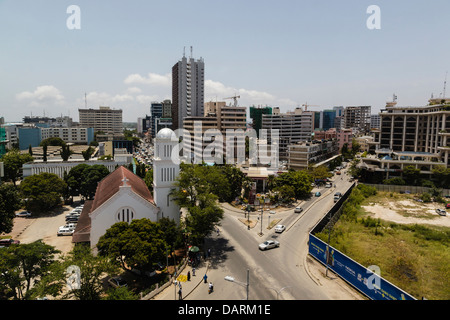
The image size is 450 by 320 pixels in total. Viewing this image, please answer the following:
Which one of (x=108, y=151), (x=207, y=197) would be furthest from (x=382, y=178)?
(x=108, y=151)

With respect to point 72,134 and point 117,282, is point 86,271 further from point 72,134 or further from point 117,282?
point 72,134

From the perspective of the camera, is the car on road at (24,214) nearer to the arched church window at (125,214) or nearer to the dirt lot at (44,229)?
the dirt lot at (44,229)

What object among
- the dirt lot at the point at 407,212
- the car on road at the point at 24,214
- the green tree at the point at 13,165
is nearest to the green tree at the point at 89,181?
the car on road at the point at 24,214

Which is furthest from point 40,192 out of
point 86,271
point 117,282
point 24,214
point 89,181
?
A: point 86,271

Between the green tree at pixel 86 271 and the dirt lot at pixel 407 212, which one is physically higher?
the green tree at pixel 86 271

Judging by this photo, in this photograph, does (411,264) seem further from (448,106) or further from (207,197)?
(448,106)
